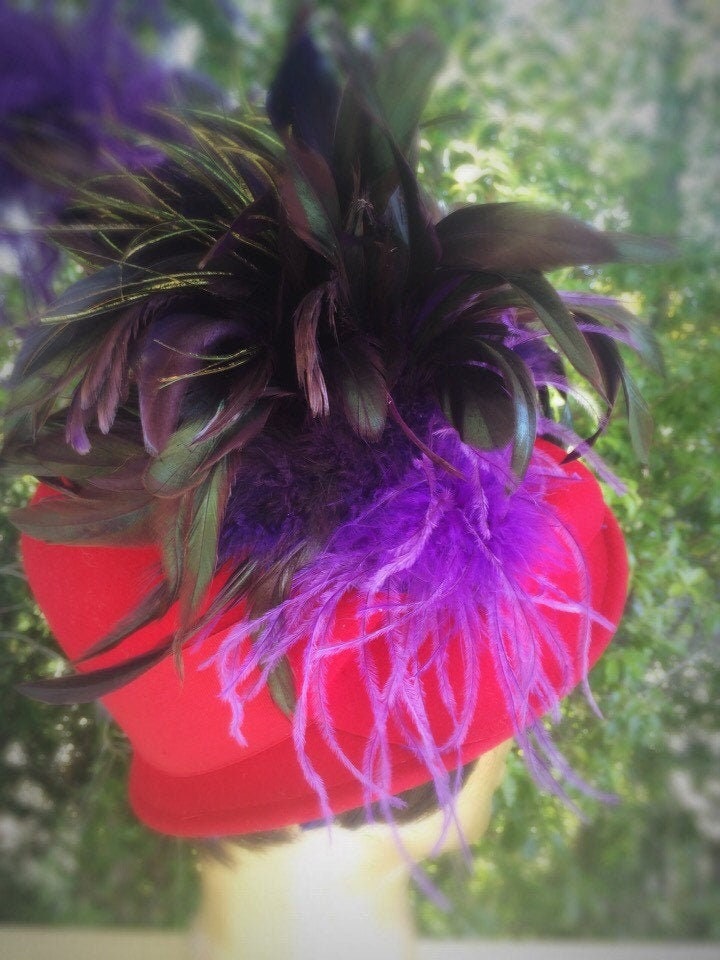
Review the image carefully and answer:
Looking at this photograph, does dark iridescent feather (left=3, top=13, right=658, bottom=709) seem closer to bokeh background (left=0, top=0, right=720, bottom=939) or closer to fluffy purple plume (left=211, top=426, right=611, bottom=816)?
fluffy purple plume (left=211, top=426, right=611, bottom=816)

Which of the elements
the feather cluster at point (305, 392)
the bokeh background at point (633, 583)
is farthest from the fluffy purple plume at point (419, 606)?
the bokeh background at point (633, 583)

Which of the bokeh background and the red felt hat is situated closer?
the red felt hat

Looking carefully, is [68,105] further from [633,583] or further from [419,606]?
[633,583]

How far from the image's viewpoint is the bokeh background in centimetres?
107

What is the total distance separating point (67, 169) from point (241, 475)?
252 millimetres

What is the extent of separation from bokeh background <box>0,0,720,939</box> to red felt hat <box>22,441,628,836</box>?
398 millimetres

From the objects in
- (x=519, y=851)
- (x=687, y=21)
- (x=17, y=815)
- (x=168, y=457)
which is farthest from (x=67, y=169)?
(x=519, y=851)

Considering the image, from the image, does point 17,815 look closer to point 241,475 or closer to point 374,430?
point 241,475

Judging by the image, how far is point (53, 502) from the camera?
0.60 metres

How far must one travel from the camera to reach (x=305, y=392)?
0.55m

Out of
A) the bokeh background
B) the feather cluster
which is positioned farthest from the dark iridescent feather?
the bokeh background

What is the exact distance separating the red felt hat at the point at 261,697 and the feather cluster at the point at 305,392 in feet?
0.07

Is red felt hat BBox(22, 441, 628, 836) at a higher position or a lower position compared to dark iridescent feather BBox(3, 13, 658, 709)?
lower

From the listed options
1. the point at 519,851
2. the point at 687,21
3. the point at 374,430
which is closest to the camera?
the point at 374,430
